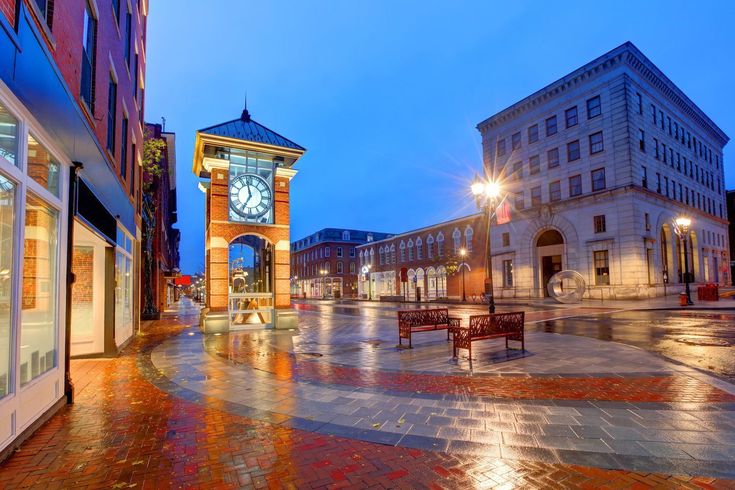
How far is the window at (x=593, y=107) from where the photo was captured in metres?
33.8

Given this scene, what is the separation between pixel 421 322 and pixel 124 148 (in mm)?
11053

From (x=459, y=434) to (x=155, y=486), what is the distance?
3.02 meters

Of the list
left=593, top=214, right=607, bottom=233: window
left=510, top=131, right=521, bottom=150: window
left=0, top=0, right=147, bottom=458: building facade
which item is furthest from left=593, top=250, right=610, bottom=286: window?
left=0, top=0, right=147, bottom=458: building facade

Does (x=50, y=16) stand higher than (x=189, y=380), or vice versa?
(x=50, y=16)

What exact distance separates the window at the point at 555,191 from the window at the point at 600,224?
4.20 metres

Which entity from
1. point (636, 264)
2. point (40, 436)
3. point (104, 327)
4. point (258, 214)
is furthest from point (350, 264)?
point (40, 436)

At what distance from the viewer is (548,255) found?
36.9 metres

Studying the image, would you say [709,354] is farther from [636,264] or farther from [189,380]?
[636,264]

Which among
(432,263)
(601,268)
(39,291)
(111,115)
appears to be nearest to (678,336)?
(39,291)

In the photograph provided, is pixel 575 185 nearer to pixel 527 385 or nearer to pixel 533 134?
pixel 533 134

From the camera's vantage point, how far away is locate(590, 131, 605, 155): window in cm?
3366

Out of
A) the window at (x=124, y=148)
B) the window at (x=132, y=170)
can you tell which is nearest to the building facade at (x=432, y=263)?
the window at (x=132, y=170)

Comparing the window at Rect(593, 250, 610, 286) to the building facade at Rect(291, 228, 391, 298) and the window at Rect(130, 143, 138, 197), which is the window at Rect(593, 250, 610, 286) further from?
the building facade at Rect(291, 228, 391, 298)

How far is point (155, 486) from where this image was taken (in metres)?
3.41
